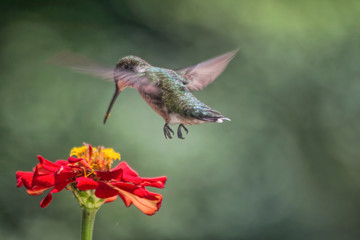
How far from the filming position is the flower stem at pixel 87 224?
47.8 inches

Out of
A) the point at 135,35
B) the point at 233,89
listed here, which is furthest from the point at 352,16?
the point at 135,35

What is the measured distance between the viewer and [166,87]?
166 centimetres

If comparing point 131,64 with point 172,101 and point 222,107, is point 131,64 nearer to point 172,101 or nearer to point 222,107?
point 172,101

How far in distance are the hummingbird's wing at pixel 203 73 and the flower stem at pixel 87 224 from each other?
0.72 metres

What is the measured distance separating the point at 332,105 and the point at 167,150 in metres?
1.25

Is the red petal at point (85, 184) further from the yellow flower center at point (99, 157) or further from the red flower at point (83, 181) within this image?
the yellow flower center at point (99, 157)

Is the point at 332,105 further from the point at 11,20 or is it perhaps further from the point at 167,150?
the point at 11,20

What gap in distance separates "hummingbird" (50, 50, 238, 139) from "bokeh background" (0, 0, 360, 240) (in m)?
1.46

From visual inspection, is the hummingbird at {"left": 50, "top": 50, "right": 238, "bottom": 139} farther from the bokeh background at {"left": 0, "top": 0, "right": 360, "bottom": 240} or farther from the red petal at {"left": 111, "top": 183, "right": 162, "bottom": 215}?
the bokeh background at {"left": 0, "top": 0, "right": 360, "bottom": 240}

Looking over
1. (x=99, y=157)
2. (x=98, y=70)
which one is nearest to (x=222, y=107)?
(x=99, y=157)

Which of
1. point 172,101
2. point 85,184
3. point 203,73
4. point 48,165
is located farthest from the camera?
point 203,73

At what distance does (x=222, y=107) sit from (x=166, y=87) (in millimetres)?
1835

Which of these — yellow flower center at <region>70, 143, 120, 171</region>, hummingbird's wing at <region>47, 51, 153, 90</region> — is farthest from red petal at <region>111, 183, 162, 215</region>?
hummingbird's wing at <region>47, 51, 153, 90</region>

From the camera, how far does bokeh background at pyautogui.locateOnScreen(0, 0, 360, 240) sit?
10.5ft
